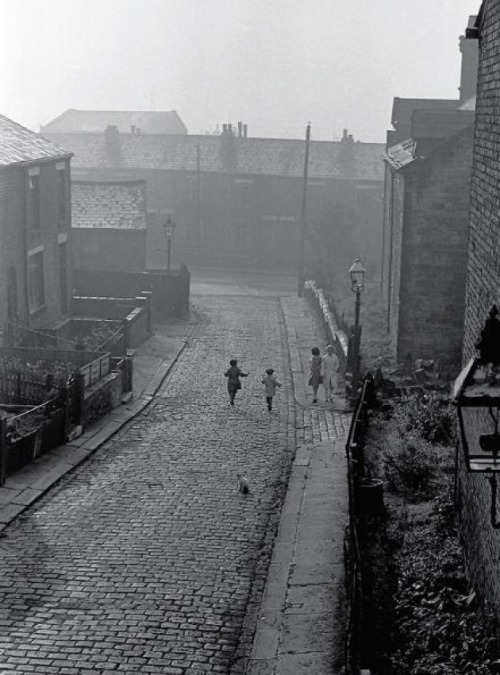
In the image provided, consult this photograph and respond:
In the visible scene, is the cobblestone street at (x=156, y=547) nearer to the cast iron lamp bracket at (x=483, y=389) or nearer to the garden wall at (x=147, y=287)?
the cast iron lamp bracket at (x=483, y=389)

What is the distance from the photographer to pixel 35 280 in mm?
29297

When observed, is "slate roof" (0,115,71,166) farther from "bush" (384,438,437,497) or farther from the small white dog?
"bush" (384,438,437,497)

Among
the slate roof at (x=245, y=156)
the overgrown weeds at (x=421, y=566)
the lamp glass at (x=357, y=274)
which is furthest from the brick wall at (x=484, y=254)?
the slate roof at (x=245, y=156)

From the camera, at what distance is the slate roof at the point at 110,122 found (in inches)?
3472

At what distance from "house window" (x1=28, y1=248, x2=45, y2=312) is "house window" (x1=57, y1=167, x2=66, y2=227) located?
8.19 ft

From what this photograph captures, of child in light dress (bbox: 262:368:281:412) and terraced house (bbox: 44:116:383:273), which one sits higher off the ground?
terraced house (bbox: 44:116:383:273)

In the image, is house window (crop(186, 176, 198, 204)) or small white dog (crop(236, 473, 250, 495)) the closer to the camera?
small white dog (crop(236, 473, 250, 495))

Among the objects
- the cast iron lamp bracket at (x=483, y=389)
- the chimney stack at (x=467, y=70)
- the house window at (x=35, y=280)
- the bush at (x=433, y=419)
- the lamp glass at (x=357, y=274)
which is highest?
the chimney stack at (x=467, y=70)

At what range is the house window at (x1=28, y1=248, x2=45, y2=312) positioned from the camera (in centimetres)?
2870

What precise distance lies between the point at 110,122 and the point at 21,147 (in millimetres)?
64547

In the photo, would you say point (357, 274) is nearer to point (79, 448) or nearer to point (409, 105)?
point (79, 448)

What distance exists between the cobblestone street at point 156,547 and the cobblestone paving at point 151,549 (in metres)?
0.02

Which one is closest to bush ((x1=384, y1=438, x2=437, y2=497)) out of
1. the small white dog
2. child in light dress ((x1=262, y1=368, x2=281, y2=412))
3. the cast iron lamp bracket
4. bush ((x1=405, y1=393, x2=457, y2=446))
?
bush ((x1=405, y1=393, x2=457, y2=446))

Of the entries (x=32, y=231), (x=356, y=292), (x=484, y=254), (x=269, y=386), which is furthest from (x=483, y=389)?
(x=32, y=231)
